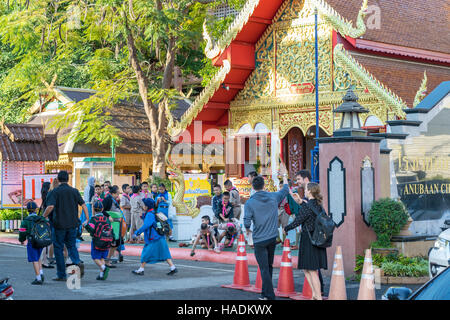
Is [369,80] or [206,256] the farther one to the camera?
[369,80]

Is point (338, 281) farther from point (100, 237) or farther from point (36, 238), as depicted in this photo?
point (36, 238)

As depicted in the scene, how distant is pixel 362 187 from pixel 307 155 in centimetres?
1066

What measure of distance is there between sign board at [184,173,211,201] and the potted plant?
9031mm

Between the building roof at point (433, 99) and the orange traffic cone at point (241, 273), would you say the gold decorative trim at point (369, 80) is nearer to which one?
the building roof at point (433, 99)

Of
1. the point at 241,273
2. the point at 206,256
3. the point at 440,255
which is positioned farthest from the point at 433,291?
the point at 206,256

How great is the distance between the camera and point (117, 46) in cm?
2673

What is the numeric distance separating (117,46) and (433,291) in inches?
895

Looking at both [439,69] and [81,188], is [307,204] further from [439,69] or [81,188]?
[81,188]

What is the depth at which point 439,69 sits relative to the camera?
2178 centimetres

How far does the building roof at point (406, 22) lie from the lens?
20547mm

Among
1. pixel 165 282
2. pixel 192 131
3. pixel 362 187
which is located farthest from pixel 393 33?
pixel 165 282

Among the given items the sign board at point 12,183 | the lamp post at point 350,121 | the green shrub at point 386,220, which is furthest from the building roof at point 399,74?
the sign board at point 12,183

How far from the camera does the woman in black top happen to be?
993 cm

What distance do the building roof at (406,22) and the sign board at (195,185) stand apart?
6724 millimetres
